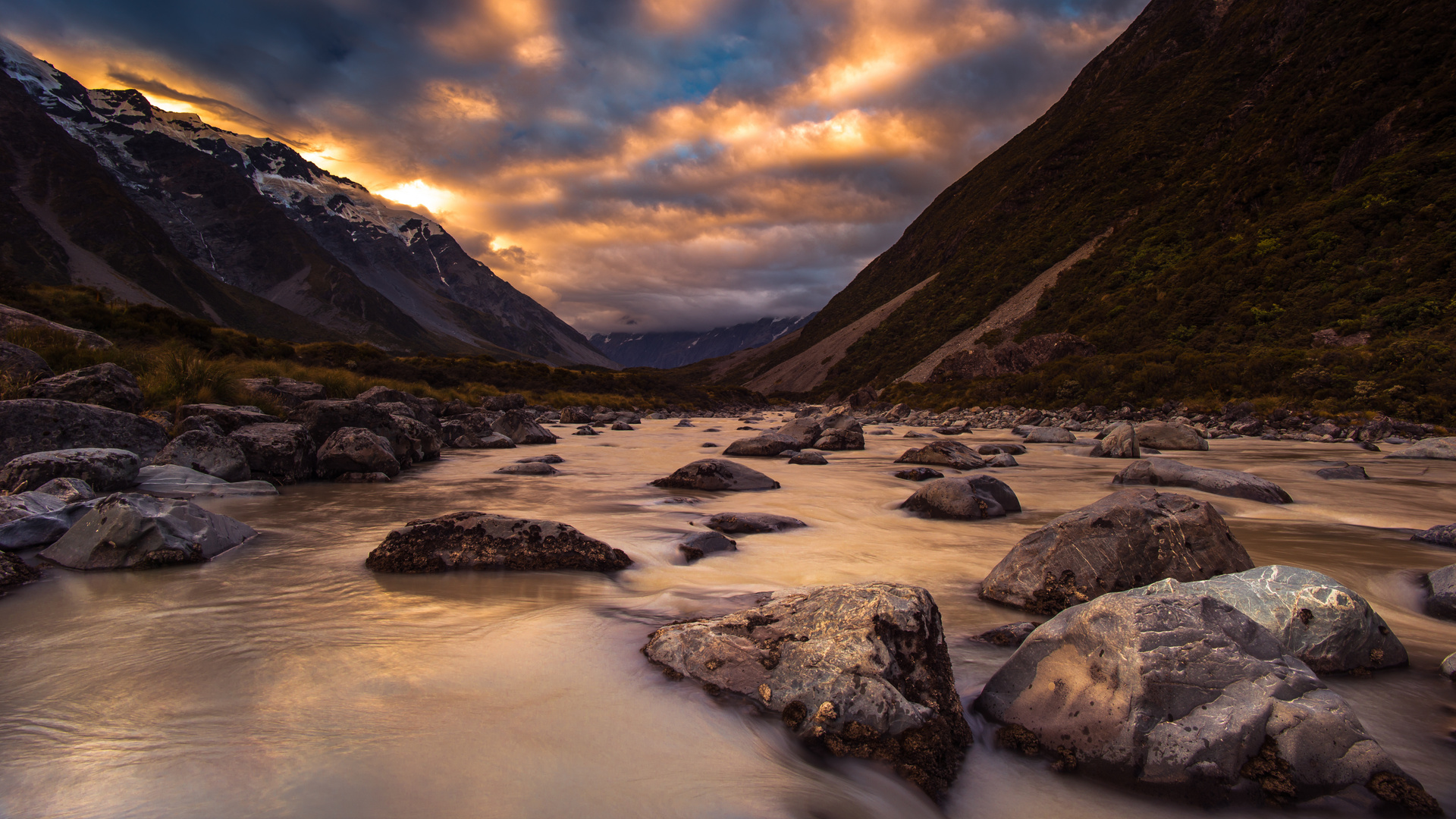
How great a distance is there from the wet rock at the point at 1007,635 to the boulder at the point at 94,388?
11357 mm

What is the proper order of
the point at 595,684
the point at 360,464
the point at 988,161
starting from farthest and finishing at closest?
the point at 988,161 → the point at 360,464 → the point at 595,684

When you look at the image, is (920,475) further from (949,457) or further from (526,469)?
(526,469)

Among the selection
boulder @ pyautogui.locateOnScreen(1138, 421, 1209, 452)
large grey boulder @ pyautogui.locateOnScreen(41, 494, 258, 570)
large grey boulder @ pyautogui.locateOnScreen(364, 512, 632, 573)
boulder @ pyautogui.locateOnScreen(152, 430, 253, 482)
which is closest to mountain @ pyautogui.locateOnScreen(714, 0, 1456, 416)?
boulder @ pyautogui.locateOnScreen(1138, 421, 1209, 452)

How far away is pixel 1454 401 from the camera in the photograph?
1589 centimetres

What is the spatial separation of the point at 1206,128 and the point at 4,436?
259 feet

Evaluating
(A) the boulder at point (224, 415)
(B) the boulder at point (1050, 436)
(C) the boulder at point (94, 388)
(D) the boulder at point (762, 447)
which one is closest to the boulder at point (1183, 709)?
(A) the boulder at point (224, 415)

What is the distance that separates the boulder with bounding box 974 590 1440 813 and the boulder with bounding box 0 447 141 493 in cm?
875

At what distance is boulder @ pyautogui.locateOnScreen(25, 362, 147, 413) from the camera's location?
806 cm

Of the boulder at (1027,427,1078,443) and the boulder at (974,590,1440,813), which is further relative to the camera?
the boulder at (1027,427,1078,443)

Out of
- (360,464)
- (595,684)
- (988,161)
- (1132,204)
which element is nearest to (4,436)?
(360,464)

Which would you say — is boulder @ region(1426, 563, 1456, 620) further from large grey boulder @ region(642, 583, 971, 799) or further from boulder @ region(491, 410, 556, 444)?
boulder @ region(491, 410, 556, 444)

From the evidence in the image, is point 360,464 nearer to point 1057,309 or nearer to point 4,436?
point 4,436

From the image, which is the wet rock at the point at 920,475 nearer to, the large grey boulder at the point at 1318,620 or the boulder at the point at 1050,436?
the large grey boulder at the point at 1318,620

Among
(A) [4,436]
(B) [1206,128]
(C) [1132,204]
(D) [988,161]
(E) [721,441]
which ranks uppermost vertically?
(D) [988,161]
